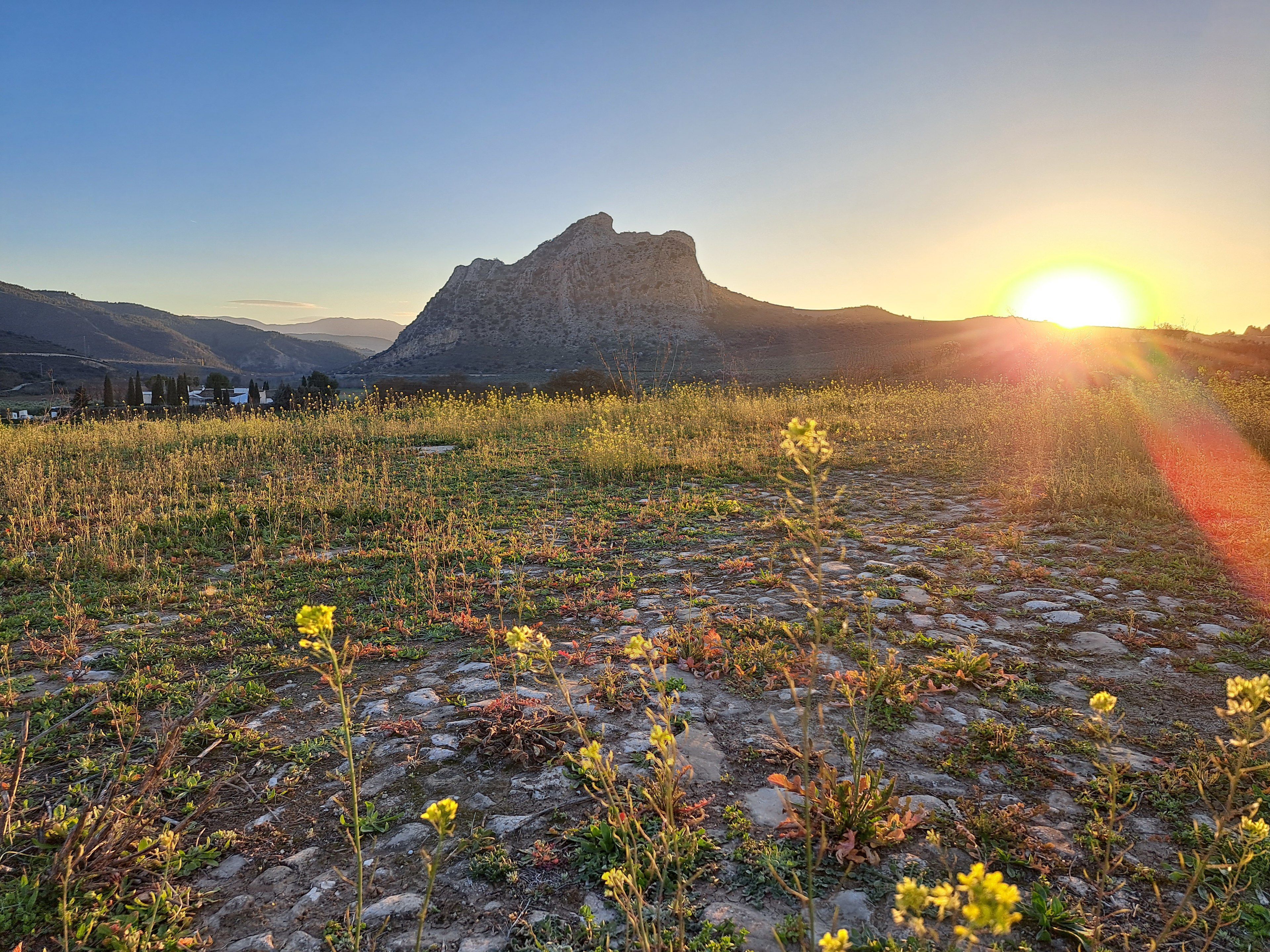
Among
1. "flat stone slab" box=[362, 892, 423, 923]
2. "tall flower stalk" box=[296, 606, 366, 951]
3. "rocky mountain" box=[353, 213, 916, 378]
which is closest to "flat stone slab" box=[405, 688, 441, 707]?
"tall flower stalk" box=[296, 606, 366, 951]

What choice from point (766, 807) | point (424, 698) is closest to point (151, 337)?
point (424, 698)

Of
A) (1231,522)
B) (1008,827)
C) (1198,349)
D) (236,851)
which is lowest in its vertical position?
(236,851)

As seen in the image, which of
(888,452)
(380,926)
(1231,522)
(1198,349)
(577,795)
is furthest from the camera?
(1198,349)

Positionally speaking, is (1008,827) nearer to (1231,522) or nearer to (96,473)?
(1231,522)

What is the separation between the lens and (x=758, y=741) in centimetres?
287

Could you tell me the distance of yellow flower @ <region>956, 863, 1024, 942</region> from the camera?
2.91 feet

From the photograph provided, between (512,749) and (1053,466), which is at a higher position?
(1053,466)

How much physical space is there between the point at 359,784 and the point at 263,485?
21.7ft

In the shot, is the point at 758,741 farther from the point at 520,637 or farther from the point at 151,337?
the point at 151,337

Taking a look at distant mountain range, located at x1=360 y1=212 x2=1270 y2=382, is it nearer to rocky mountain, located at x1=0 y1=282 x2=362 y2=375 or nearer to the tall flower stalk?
rocky mountain, located at x1=0 y1=282 x2=362 y2=375

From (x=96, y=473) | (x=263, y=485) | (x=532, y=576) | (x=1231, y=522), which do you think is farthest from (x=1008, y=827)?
(x=96, y=473)

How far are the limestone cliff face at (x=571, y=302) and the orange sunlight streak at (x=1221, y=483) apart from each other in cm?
5548

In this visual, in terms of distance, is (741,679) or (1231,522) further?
(1231,522)

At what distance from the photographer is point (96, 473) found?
27.7 ft
